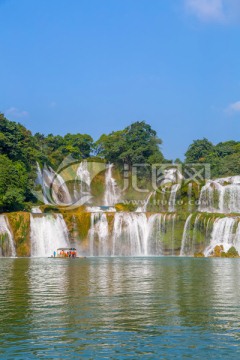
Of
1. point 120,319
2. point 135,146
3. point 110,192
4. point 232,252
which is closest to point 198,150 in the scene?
point 135,146

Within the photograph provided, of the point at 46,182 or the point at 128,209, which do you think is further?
the point at 46,182

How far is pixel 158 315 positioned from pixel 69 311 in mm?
2481

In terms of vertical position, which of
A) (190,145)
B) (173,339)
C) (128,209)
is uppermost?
(190,145)

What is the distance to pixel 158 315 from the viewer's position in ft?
50.6

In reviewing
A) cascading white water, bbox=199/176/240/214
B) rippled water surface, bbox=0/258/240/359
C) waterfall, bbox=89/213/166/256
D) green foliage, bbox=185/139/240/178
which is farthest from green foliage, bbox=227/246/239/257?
green foliage, bbox=185/139/240/178

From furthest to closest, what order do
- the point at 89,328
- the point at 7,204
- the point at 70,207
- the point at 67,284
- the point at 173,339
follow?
the point at 70,207, the point at 7,204, the point at 67,284, the point at 89,328, the point at 173,339

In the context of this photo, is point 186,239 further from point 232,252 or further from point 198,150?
point 198,150

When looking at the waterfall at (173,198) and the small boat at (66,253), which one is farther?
the waterfall at (173,198)

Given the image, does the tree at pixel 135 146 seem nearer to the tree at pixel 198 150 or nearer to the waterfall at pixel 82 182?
the waterfall at pixel 82 182

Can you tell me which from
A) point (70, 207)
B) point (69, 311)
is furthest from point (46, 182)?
point (69, 311)

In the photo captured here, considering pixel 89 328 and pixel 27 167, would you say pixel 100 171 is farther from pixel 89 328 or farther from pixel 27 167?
pixel 89 328

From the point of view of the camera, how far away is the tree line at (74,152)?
56.3 metres

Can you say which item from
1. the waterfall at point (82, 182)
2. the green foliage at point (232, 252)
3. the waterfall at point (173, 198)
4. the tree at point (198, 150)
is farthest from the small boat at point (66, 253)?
the tree at point (198, 150)

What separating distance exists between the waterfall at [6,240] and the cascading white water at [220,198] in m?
18.8
